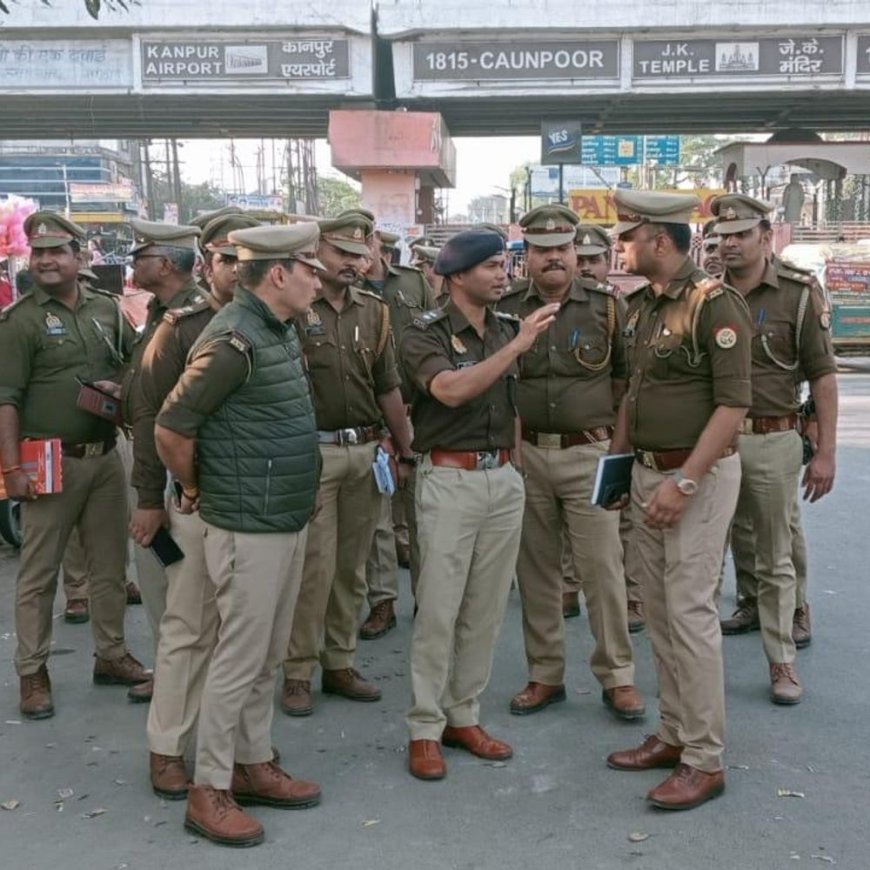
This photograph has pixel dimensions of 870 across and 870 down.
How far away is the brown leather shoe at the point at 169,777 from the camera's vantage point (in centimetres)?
372

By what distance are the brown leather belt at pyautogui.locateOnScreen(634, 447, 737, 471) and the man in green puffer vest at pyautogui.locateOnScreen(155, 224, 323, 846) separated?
119 cm

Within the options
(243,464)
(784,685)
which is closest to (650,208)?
(243,464)

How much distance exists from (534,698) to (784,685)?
1051 mm

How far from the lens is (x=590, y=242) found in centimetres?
611

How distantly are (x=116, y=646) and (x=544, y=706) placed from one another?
1.93 metres

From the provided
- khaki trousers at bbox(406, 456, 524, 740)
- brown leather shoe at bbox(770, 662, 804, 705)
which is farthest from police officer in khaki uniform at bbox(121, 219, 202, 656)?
brown leather shoe at bbox(770, 662, 804, 705)

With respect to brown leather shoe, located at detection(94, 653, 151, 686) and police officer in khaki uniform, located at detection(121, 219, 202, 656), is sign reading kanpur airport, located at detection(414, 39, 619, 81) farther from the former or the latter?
brown leather shoe, located at detection(94, 653, 151, 686)

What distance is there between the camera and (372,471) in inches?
183

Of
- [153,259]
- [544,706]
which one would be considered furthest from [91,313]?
[544,706]

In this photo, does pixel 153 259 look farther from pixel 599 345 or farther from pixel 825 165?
pixel 825 165

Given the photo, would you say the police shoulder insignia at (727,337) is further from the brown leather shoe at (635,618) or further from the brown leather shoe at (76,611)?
the brown leather shoe at (76,611)

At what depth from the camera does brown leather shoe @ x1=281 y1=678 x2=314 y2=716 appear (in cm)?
449

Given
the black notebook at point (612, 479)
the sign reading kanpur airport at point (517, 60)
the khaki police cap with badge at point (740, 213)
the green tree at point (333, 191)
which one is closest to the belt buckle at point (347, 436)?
the black notebook at point (612, 479)

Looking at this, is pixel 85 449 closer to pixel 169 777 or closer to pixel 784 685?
pixel 169 777
